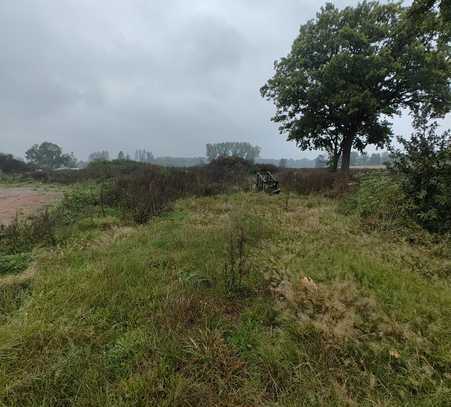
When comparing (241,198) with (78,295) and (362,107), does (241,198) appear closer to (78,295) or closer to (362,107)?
(78,295)

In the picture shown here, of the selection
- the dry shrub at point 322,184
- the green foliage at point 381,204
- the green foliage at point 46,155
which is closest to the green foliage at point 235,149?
the green foliage at point 46,155

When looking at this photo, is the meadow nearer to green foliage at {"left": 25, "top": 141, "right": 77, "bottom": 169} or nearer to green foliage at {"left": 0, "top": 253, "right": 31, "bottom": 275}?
green foliage at {"left": 0, "top": 253, "right": 31, "bottom": 275}

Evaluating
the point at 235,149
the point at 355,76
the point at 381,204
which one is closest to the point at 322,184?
the point at 381,204

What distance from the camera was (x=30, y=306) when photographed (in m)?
2.44

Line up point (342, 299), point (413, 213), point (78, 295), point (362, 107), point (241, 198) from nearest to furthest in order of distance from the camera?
point (342, 299), point (78, 295), point (413, 213), point (241, 198), point (362, 107)

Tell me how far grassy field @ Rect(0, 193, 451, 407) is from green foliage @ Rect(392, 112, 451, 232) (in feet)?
3.15

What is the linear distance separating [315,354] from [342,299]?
0.69 metres

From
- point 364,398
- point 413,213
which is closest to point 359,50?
point 413,213

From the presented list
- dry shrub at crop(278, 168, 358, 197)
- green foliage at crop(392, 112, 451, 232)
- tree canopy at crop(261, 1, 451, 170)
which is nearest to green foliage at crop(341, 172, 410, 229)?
green foliage at crop(392, 112, 451, 232)

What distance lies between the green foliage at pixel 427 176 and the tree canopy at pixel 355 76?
919 centimetres

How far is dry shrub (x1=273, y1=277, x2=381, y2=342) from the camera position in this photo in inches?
79.7

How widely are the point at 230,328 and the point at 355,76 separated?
647 inches

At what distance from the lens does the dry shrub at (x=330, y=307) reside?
6.64ft

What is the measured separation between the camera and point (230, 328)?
2242 mm
